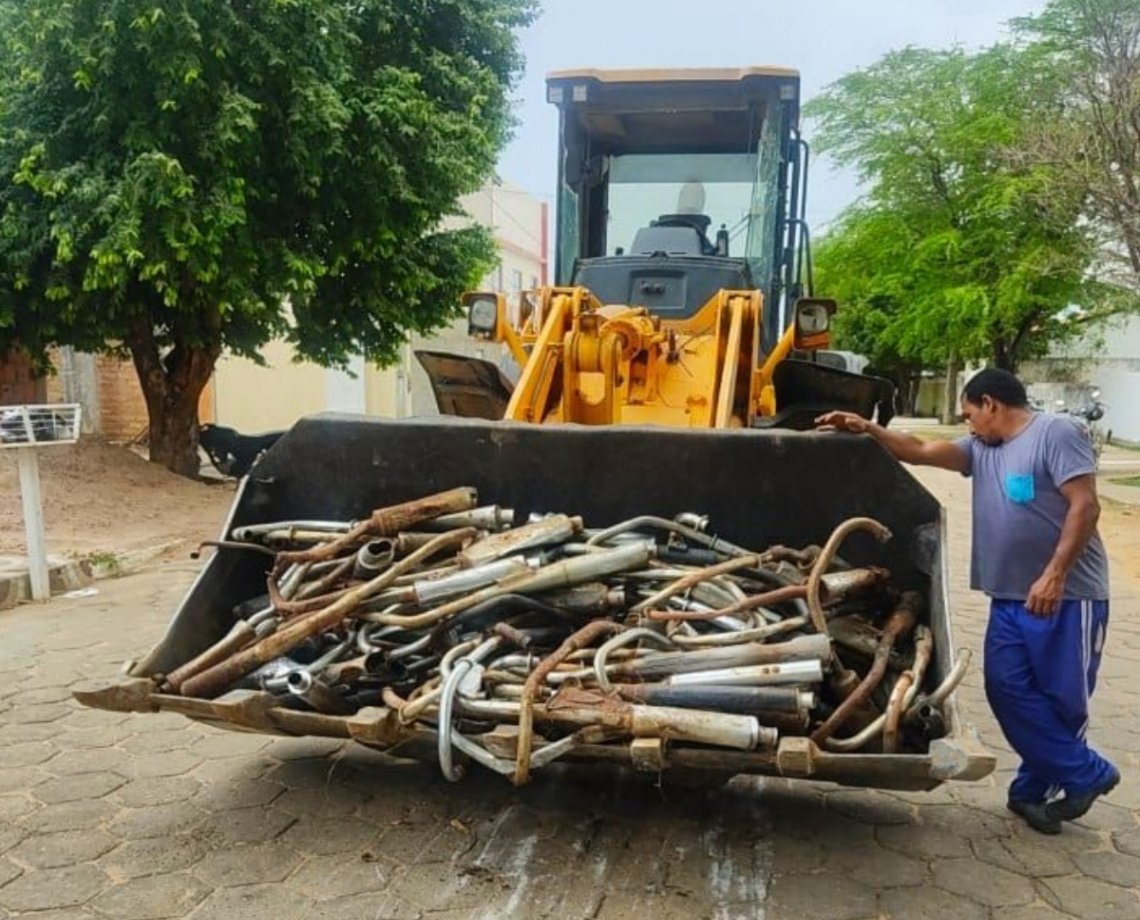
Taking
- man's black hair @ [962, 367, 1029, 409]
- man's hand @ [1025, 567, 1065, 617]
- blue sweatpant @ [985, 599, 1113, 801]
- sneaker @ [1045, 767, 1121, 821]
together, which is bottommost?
sneaker @ [1045, 767, 1121, 821]

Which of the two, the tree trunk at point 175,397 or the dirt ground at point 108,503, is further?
the tree trunk at point 175,397

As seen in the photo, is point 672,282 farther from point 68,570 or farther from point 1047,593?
point 68,570

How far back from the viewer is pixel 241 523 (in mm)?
3764

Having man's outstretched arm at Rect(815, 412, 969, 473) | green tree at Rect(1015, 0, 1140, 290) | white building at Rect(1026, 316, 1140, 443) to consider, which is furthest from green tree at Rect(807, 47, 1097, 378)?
man's outstretched arm at Rect(815, 412, 969, 473)

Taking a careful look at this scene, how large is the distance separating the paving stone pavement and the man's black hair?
4.50 feet

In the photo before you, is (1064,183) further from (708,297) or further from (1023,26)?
(708,297)

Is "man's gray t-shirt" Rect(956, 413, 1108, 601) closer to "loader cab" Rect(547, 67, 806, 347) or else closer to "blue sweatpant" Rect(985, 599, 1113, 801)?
"blue sweatpant" Rect(985, 599, 1113, 801)

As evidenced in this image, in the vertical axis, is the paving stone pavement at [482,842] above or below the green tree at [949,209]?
below

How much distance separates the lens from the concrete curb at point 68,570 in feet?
20.4

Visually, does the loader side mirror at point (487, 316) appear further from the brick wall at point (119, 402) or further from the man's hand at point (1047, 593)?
the brick wall at point (119, 402)

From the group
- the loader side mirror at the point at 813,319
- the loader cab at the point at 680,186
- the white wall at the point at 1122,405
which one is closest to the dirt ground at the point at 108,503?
the loader cab at the point at 680,186

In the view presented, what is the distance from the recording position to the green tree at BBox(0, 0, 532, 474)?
8172 mm

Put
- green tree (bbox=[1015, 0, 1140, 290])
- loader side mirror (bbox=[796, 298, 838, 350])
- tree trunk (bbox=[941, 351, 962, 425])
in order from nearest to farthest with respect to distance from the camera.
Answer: loader side mirror (bbox=[796, 298, 838, 350]) < green tree (bbox=[1015, 0, 1140, 290]) < tree trunk (bbox=[941, 351, 962, 425])

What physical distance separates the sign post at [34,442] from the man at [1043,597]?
525 centimetres
